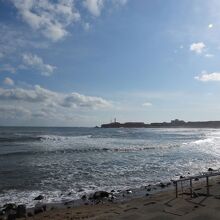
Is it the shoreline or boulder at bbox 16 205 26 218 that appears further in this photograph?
the shoreline

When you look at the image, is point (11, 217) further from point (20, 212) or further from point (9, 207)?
point (9, 207)

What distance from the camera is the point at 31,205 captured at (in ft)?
46.9

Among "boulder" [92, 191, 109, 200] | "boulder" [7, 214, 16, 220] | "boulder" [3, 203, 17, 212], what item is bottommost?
"boulder" [7, 214, 16, 220]

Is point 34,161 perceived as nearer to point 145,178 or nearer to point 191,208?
point 145,178

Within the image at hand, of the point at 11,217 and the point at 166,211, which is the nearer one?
the point at 166,211

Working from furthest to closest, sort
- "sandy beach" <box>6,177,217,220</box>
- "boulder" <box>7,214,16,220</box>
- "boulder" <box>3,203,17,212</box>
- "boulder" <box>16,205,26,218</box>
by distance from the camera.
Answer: "boulder" <box>3,203,17,212</box> → "boulder" <box>16,205,26,218</box> → "boulder" <box>7,214,16,220</box> → "sandy beach" <box>6,177,217,220</box>

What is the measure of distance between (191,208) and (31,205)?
7422mm

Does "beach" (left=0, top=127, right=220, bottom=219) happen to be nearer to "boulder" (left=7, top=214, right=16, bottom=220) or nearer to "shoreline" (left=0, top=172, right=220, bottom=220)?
"shoreline" (left=0, top=172, right=220, bottom=220)

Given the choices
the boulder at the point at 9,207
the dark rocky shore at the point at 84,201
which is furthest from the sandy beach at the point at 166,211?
the boulder at the point at 9,207

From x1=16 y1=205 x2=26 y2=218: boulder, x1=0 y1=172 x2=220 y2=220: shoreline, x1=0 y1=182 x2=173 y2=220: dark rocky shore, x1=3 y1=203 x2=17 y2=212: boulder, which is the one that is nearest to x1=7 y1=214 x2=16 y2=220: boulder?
x1=0 y1=182 x2=173 y2=220: dark rocky shore

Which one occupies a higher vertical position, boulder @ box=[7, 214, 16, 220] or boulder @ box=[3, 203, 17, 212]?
boulder @ box=[3, 203, 17, 212]

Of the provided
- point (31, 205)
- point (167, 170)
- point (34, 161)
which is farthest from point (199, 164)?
point (31, 205)

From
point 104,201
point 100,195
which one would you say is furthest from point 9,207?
point 100,195

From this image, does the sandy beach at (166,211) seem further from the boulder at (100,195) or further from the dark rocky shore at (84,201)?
the boulder at (100,195)
